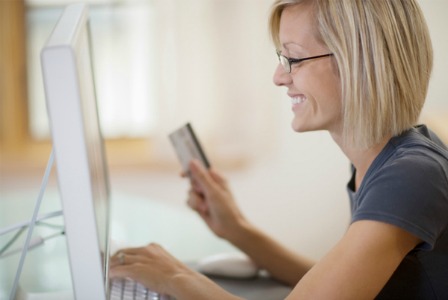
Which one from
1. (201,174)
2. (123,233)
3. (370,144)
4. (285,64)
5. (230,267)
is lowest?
(123,233)

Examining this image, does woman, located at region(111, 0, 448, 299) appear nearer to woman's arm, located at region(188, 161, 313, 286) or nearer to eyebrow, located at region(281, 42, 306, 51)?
eyebrow, located at region(281, 42, 306, 51)

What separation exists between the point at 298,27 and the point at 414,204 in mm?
332

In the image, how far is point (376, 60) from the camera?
1.04 m

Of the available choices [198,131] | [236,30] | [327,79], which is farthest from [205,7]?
[327,79]

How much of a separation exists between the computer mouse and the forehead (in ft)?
1.39

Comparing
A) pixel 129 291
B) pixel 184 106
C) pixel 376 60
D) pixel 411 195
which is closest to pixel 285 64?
pixel 376 60

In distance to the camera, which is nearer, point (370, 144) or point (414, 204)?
point (414, 204)

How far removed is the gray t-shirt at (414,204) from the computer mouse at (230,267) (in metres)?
0.32

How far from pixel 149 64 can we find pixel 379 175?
2.55 meters

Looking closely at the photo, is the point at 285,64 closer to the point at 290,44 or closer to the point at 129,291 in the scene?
the point at 290,44

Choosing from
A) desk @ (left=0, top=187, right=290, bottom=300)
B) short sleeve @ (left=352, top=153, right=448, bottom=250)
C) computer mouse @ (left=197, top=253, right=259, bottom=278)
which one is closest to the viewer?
short sleeve @ (left=352, top=153, right=448, bottom=250)

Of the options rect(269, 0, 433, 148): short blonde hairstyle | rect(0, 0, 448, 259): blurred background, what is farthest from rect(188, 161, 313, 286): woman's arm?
rect(0, 0, 448, 259): blurred background

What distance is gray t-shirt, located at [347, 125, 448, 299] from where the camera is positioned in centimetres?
95

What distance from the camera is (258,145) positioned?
3449 mm
